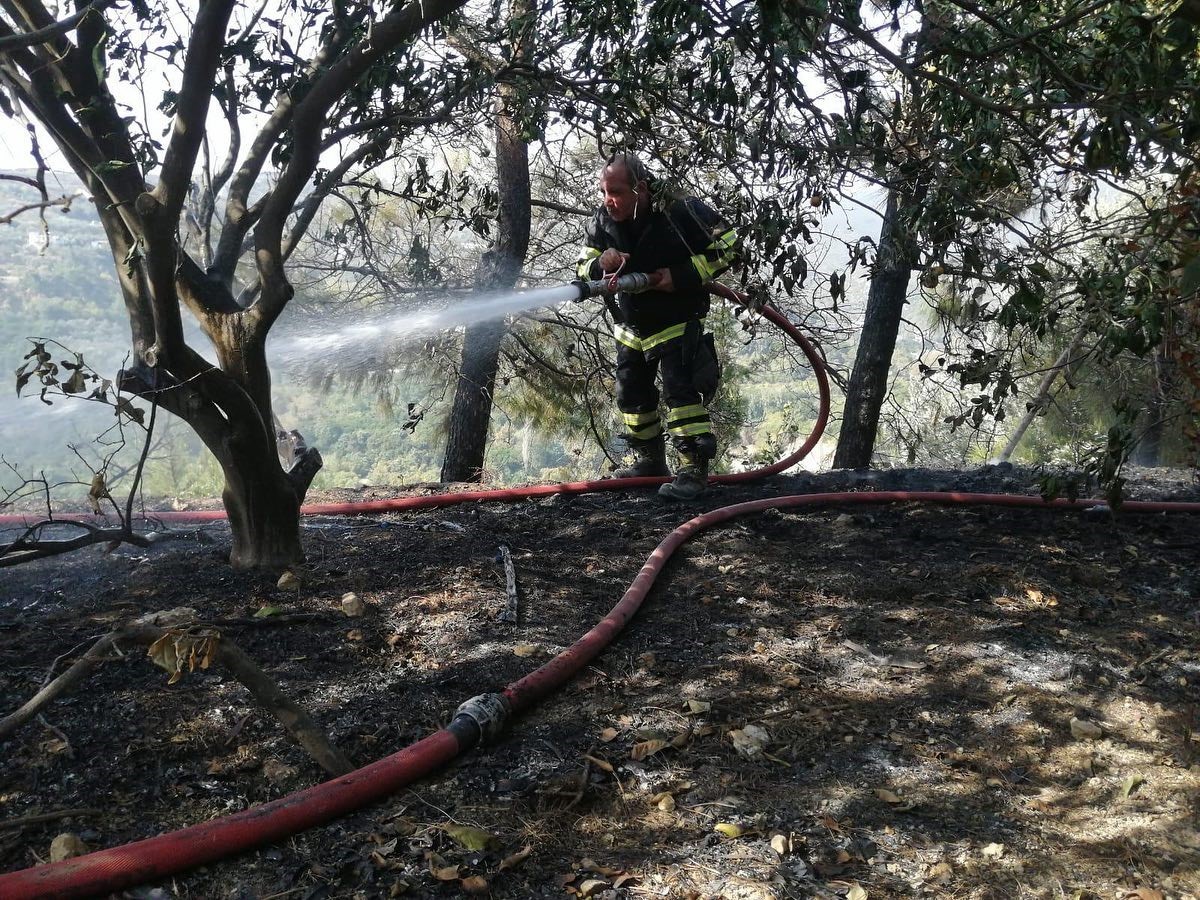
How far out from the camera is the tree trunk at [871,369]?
711cm

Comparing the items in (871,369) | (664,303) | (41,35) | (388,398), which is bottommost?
(388,398)

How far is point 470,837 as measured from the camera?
76.8 inches

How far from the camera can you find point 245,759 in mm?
2240

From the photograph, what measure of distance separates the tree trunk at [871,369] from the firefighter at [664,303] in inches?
95.8

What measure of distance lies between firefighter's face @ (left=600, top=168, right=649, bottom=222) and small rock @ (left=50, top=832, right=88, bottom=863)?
135 inches

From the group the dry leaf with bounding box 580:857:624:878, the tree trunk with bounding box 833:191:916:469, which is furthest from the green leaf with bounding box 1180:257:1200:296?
the tree trunk with bounding box 833:191:916:469

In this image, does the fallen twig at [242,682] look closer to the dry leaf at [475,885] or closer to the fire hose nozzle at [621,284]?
the dry leaf at [475,885]

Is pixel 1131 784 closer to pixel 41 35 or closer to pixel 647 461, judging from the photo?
pixel 41 35

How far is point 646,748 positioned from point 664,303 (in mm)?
2934

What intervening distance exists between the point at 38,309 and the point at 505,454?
840 cm

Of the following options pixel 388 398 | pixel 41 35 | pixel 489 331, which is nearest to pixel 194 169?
pixel 41 35

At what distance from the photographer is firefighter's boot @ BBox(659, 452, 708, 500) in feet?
16.3

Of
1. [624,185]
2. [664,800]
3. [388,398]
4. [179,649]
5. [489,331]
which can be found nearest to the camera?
[179,649]

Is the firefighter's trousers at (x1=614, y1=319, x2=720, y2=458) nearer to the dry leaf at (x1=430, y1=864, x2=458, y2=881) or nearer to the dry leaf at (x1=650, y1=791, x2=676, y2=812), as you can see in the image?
the dry leaf at (x1=650, y1=791, x2=676, y2=812)
